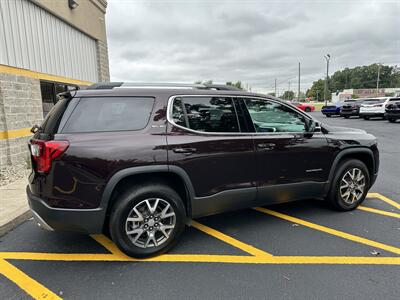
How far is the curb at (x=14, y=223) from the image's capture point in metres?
3.77

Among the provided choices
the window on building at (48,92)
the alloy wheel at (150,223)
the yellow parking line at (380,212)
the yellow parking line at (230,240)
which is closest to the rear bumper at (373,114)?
the yellow parking line at (380,212)

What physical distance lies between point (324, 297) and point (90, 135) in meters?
2.63

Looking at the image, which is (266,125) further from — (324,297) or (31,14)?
(31,14)

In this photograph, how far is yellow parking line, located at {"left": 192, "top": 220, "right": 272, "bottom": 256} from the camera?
3.23m

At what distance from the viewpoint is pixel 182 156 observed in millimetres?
3123

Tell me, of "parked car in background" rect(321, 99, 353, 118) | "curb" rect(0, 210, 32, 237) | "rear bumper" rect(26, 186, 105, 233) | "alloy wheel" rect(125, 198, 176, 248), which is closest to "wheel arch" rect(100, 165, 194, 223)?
"rear bumper" rect(26, 186, 105, 233)

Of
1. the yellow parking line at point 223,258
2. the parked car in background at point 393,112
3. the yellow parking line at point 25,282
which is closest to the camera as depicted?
the yellow parking line at point 25,282

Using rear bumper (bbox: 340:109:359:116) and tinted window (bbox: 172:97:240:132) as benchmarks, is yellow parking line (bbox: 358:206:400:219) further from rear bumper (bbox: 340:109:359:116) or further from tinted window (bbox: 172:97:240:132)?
rear bumper (bbox: 340:109:359:116)

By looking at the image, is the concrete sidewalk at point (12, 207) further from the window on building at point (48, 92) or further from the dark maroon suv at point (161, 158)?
the window on building at point (48, 92)

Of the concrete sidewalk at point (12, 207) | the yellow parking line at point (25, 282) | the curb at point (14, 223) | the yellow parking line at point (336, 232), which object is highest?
the concrete sidewalk at point (12, 207)

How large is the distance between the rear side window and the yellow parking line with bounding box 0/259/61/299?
148cm

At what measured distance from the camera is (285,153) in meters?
3.73

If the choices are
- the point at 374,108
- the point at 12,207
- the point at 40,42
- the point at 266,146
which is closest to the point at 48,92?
the point at 40,42

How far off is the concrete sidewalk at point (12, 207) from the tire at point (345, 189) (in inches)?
179
